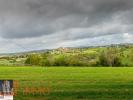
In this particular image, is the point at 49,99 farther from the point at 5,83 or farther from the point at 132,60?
the point at 132,60

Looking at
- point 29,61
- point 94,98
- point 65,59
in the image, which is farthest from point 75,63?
point 94,98

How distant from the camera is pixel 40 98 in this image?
2952 centimetres

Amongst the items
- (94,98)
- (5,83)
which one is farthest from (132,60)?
(5,83)

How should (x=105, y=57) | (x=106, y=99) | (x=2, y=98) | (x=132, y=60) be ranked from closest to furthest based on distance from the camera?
(x=2, y=98)
(x=106, y=99)
(x=105, y=57)
(x=132, y=60)

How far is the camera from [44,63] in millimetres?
171750

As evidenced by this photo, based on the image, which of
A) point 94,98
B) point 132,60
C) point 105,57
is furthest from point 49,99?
point 132,60

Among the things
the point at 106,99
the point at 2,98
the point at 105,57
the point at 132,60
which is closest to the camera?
the point at 2,98

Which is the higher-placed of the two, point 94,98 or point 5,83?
point 5,83

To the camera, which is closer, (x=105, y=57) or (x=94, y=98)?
(x=94, y=98)

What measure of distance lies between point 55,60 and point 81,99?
13983cm

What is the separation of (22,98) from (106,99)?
6.52 metres

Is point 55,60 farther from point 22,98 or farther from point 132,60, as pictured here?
point 22,98

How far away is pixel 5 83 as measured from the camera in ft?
48.5

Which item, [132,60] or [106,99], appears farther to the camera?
[132,60]
